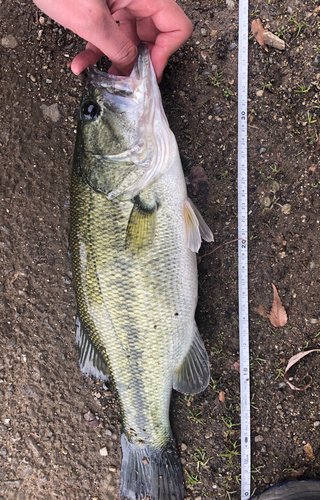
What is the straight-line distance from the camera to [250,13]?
2.29 m

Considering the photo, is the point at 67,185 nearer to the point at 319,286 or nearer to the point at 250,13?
the point at 250,13

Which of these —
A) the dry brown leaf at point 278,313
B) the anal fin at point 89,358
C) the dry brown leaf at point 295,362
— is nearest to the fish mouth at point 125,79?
the anal fin at point 89,358

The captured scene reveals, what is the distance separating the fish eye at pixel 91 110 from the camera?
1858 millimetres

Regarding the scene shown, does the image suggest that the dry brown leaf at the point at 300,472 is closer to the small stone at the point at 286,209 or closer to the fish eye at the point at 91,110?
the small stone at the point at 286,209

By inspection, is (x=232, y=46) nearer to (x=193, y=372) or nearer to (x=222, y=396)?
(x=193, y=372)

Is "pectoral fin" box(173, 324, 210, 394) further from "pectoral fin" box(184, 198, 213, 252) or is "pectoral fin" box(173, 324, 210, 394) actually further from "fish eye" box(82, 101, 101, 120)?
"fish eye" box(82, 101, 101, 120)

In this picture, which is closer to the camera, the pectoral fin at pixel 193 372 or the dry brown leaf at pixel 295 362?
the pectoral fin at pixel 193 372

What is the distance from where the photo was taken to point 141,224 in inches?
72.8

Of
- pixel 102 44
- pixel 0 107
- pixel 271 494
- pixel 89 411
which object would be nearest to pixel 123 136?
pixel 102 44

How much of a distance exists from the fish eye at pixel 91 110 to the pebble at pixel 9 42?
1154 millimetres

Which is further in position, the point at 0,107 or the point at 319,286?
the point at 0,107

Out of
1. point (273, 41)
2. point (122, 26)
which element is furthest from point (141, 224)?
point (273, 41)

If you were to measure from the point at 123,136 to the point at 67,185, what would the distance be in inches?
32.9

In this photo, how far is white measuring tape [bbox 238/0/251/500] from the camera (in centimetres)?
227
